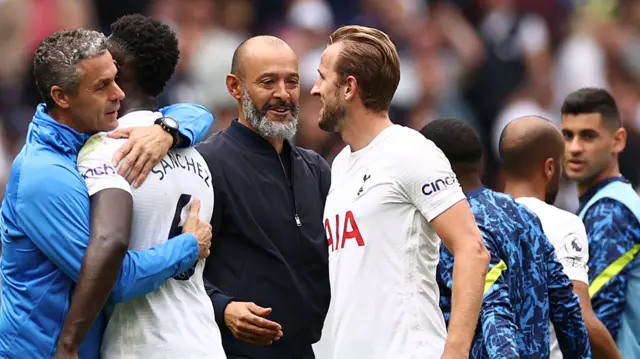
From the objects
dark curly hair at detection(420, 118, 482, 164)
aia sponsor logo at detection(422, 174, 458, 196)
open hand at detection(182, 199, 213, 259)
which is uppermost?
dark curly hair at detection(420, 118, 482, 164)

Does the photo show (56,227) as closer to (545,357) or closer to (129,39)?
(129,39)

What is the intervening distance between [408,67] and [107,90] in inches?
385

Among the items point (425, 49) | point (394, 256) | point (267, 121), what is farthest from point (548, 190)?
point (425, 49)

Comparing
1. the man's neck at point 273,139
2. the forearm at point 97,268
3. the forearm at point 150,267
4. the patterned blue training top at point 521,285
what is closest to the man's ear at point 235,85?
the man's neck at point 273,139

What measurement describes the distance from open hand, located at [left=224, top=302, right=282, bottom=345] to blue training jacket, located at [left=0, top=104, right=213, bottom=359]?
2.40ft

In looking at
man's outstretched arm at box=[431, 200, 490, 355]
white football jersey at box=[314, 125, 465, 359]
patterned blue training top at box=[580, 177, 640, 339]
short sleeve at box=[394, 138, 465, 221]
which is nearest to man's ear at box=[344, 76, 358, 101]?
white football jersey at box=[314, 125, 465, 359]

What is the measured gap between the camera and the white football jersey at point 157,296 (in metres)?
4.80

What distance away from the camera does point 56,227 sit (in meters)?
4.58

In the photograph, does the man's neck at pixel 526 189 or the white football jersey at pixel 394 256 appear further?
the man's neck at pixel 526 189

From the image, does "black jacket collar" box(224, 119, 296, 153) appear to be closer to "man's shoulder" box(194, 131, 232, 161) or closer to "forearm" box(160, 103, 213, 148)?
"man's shoulder" box(194, 131, 232, 161)

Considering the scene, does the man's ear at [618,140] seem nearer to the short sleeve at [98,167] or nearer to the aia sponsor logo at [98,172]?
the short sleeve at [98,167]

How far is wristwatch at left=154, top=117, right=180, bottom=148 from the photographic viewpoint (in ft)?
16.9

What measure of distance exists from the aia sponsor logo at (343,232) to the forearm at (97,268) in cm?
100

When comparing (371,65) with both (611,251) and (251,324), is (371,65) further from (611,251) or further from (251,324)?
(611,251)
